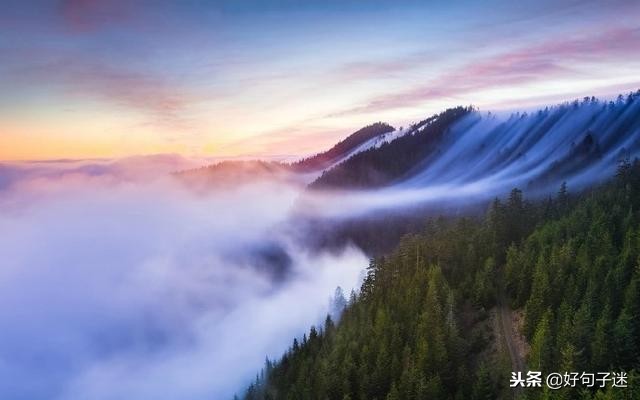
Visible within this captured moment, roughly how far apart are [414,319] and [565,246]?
3287 cm

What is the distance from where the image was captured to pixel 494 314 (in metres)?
95.7

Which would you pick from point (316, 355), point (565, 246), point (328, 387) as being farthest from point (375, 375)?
point (565, 246)

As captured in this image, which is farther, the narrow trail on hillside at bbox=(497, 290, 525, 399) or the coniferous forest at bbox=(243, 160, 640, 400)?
the narrow trail on hillside at bbox=(497, 290, 525, 399)

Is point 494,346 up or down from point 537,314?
down

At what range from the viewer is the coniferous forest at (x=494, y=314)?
71000 mm

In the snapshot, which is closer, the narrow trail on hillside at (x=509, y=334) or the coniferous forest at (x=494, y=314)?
the coniferous forest at (x=494, y=314)

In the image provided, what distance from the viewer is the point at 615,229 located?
10175 centimetres

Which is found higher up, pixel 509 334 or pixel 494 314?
pixel 494 314

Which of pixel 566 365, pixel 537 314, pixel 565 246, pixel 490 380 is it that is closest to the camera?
pixel 566 365

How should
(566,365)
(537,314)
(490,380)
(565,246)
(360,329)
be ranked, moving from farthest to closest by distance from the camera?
(360,329), (565,246), (537,314), (490,380), (566,365)

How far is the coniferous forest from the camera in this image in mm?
71000

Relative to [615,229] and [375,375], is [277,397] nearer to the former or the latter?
[375,375]

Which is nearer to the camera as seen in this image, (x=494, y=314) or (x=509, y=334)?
(x=509, y=334)

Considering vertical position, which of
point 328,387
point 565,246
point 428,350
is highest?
point 565,246
